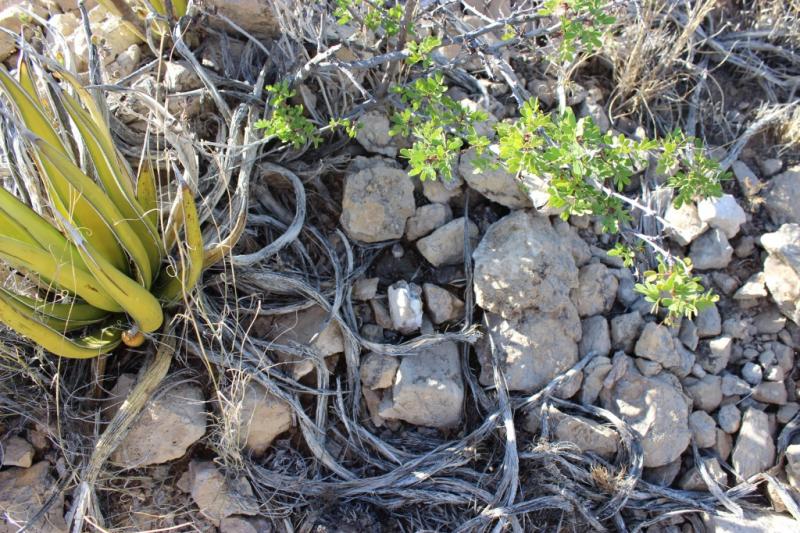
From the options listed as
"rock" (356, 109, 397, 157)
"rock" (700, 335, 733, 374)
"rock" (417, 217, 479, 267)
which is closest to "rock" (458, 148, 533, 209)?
"rock" (417, 217, 479, 267)

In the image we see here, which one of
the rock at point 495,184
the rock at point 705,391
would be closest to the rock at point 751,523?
the rock at point 705,391

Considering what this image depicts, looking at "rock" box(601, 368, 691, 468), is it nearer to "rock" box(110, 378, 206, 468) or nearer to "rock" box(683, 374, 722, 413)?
"rock" box(683, 374, 722, 413)

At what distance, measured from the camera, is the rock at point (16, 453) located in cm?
193

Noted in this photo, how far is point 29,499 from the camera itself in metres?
1.90

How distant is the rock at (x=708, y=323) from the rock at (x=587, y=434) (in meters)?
0.53

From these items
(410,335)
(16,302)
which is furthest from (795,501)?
(16,302)

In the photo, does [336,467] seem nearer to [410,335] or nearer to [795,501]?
[410,335]

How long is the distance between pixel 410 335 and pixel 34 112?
50.1 inches

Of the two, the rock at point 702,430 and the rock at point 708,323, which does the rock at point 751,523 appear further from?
the rock at point 708,323

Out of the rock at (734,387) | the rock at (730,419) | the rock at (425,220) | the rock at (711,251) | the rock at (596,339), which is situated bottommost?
the rock at (730,419)

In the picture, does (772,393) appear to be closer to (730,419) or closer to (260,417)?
(730,419)

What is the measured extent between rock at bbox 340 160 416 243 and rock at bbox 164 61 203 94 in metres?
0.63

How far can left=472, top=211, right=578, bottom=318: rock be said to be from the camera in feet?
7.12

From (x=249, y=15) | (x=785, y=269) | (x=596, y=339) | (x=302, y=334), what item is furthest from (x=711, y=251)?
(x=249, y=15)
